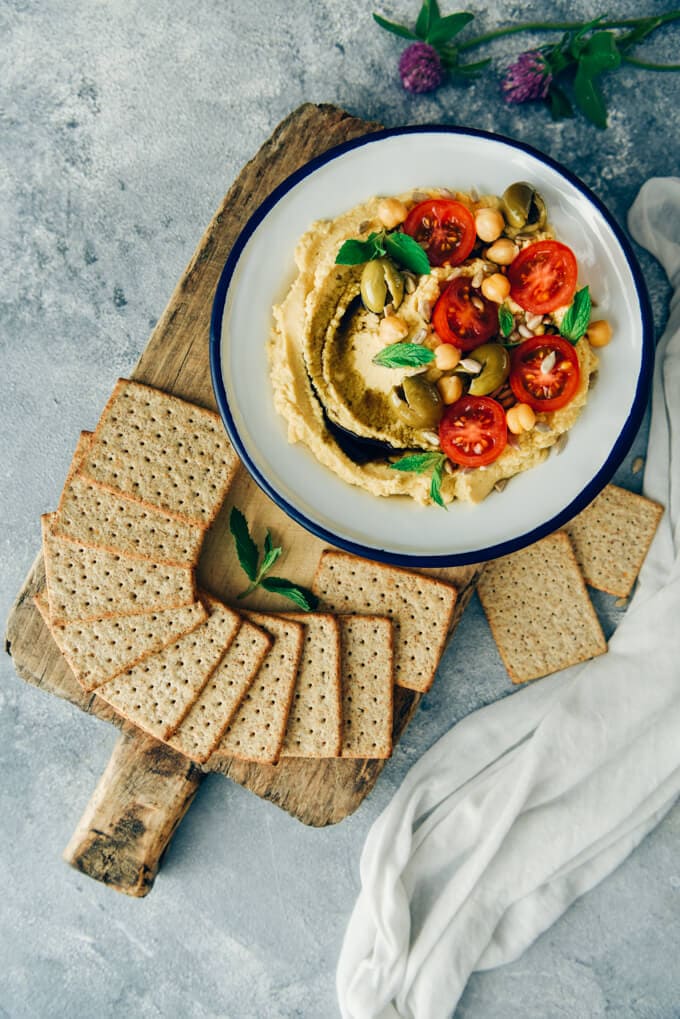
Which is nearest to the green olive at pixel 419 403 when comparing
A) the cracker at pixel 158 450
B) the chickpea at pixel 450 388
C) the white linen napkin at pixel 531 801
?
the chickpea at pixel 450 388

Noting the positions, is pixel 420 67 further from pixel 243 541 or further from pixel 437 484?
pixel 243 541

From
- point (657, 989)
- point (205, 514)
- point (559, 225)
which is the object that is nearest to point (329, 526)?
point (205, 514)

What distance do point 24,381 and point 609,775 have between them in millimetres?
2570

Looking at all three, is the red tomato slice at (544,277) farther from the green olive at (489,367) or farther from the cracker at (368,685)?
the cracker at (368,685)

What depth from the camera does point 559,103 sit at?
107 inches

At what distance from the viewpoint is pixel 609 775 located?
281 centimetres

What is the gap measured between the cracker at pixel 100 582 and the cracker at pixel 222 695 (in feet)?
0.77

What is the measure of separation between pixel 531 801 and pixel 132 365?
2.13m

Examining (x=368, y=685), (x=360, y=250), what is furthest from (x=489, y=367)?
(x=368, y=685)

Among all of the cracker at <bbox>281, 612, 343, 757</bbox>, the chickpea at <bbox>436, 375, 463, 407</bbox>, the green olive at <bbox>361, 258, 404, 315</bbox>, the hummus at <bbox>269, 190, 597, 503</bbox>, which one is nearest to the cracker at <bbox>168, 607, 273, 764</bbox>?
the cracker at <bbox>281, 612, 343, 757</bbox>

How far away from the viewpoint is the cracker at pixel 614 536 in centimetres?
280

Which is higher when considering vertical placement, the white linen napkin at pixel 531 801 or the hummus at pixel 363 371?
the hummus at pixel 363 371

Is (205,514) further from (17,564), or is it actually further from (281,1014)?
(281,1014)

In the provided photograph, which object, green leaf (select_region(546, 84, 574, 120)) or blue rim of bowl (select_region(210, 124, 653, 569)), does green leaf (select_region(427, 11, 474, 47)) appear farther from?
blue rim of bowl (select_region(210, 124, 653, 569))
